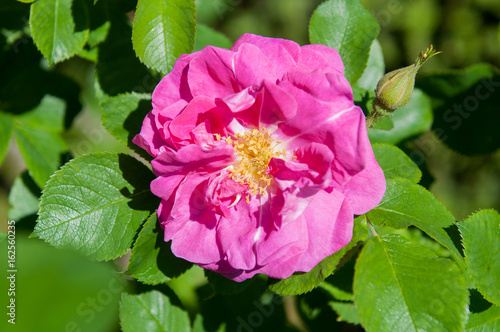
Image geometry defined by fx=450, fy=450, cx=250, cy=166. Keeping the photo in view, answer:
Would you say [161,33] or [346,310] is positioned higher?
[161,33]

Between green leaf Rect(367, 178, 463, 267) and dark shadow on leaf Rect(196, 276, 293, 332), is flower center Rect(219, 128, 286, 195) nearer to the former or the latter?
green leaf Rect(367, 178, 463, 267)

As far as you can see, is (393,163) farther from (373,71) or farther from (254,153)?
(373,71)

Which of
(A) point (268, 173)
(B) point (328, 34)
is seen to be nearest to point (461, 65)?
(B) point (328, 34)

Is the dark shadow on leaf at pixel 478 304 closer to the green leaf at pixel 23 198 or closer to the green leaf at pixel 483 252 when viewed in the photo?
the green leaf at pixel 483 252

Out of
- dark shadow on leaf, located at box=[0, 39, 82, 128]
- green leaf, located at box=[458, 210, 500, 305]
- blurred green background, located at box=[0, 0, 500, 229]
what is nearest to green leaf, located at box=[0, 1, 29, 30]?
dark shadow on leaf, located at box=[0, 39, 82, 128]

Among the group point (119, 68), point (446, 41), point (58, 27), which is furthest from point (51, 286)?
point (446, 41)

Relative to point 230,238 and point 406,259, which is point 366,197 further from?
point 230,238

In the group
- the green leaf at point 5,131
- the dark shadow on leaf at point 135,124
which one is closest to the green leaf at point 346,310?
the dark shadow on leaf at point 135,124
